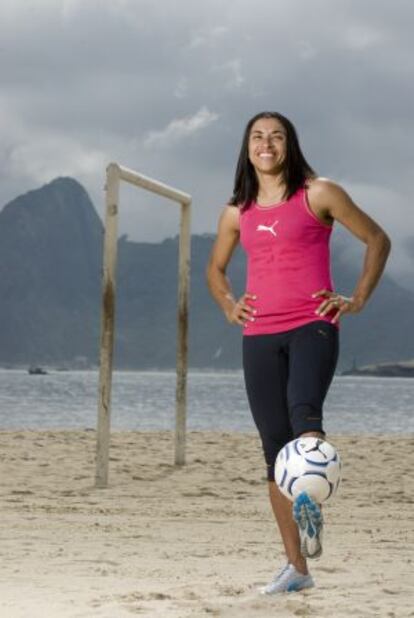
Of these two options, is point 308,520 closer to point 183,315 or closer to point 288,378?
point 288,378

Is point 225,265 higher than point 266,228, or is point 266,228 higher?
point 266,228

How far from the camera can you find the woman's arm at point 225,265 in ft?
16.6

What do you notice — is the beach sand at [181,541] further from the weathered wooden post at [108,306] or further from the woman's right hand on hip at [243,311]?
the woman's right hand on hip at [243,311]

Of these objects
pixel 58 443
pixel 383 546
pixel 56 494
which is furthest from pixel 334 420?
pixel 383 546

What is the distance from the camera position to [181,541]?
744 cm

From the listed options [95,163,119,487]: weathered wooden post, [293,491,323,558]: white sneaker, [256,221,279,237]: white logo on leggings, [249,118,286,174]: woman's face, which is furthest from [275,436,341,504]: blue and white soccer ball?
[95,163,119,487]: weathered wooden post

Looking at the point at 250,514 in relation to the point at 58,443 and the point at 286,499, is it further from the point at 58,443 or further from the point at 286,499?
the point at 58,443

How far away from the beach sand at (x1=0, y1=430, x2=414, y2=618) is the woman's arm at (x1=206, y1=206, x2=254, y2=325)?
1.14 metres

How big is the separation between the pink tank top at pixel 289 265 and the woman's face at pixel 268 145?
0.16 meters

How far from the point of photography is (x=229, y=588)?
18.0 feet

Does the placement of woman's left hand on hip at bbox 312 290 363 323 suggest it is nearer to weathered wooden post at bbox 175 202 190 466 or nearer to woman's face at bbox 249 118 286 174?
woman's face at bbox 249 118 286 174

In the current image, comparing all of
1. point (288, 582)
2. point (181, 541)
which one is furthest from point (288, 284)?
point (181, 541)

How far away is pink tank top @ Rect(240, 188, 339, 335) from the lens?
4.88m

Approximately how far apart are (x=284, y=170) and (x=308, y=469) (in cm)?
118
